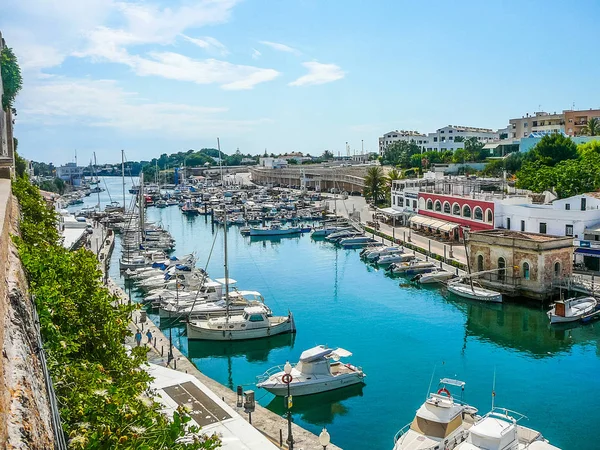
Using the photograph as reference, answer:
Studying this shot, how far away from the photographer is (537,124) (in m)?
101

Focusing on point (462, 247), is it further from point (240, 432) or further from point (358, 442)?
point (240, 432)

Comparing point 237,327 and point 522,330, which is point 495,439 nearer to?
point 237,327

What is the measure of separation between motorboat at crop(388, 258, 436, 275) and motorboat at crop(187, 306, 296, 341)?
1598 cm

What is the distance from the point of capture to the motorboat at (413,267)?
134 feet

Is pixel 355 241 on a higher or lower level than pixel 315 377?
higher

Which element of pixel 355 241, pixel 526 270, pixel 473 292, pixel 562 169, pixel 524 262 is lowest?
pixel 473 292

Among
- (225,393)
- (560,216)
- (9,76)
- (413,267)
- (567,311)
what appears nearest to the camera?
(225,393)

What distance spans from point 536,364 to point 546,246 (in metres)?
10.4

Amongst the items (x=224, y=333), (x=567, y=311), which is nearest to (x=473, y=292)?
(x=567, y=311)

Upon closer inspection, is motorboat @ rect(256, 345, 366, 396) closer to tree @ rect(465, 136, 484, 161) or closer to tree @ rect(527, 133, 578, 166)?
tree @ rect(527, 133, 578, 166)

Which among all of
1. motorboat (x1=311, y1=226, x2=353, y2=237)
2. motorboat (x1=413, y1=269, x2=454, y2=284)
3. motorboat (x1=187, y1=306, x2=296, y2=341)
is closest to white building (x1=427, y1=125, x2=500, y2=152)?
motorboat (x1=311, y1=226, x2=353, y2=237)

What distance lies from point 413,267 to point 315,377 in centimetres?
2150

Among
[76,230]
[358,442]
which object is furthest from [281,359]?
[76,230]

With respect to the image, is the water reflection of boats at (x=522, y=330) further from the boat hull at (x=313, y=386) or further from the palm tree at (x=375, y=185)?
the palm tree at (x=375, y=185)
